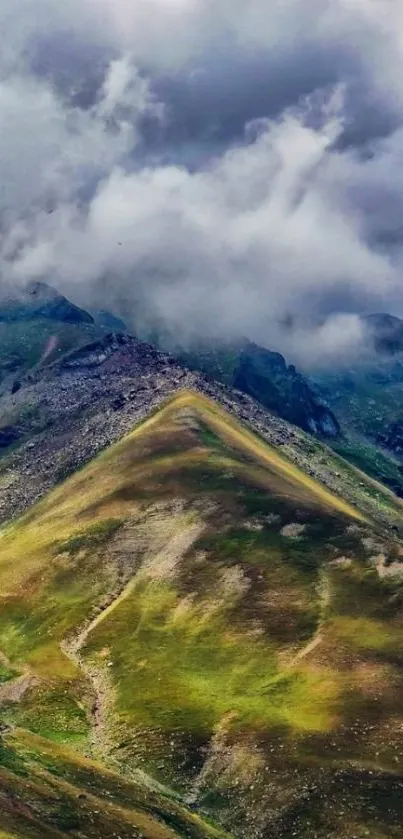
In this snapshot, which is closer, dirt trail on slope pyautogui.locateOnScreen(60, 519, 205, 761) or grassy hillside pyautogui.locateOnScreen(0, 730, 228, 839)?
grassy hillside pyautogui.locateOnScreen(0, 730, 228, 839)

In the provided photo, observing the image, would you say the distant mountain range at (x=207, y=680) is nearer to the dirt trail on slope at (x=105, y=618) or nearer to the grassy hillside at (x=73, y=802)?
the grassy hillside at (x=73, y=802)

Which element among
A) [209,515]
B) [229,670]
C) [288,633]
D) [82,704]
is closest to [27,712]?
[82,704]

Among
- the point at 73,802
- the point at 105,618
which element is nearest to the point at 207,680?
the point at 105,618

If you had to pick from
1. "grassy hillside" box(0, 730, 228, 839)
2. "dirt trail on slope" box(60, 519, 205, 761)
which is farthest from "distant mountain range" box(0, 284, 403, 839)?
"dirt trail on slope" box(60, 519, 205, 761)

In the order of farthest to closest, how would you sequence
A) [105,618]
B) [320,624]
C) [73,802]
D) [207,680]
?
[105,618] < [320,624] < [207,680] < [73,802]

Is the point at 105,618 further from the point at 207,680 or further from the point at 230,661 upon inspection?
the point at 207,680

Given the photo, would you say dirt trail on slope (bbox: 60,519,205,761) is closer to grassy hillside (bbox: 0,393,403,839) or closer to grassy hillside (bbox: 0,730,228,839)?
grassy hillside (bbox: 0,393,403,839)

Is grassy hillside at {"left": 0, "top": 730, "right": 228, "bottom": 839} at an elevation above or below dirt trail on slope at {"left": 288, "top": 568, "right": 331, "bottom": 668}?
below

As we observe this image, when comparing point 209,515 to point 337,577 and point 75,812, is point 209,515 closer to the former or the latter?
point 337,577
